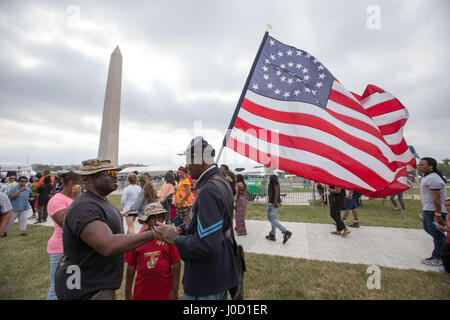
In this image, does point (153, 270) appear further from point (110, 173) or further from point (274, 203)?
point (274, 203)

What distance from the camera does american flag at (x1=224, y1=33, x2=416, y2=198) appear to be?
8.30ft

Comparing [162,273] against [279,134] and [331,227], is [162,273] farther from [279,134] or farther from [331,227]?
[331,227]

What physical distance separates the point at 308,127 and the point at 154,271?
262 cm

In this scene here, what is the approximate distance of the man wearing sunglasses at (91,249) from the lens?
4.73ft

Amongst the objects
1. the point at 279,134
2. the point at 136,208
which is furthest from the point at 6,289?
the point at 279,134

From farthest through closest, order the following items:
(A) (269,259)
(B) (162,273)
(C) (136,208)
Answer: (C) (136,208) < (A) (269,259) < (B) (162,273)

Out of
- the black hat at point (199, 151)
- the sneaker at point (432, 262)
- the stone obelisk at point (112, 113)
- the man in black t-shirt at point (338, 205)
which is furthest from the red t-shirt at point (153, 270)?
the stone obelisk at point (112, 113)

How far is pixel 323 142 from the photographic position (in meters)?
2.64

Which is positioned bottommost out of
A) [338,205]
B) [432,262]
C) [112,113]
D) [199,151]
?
[432,262]

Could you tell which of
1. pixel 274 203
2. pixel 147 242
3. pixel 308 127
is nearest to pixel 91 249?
pixel 147 242

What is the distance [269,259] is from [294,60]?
3984 millimetres

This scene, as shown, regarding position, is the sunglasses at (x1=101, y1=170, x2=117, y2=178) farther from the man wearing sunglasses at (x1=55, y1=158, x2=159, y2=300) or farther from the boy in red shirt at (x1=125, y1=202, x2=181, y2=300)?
the boy in red shirt at (x1=125, y1=202, x2=181, y2=300)

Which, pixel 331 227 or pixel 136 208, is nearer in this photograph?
pixel 136 208

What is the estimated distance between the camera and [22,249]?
17.5ft
